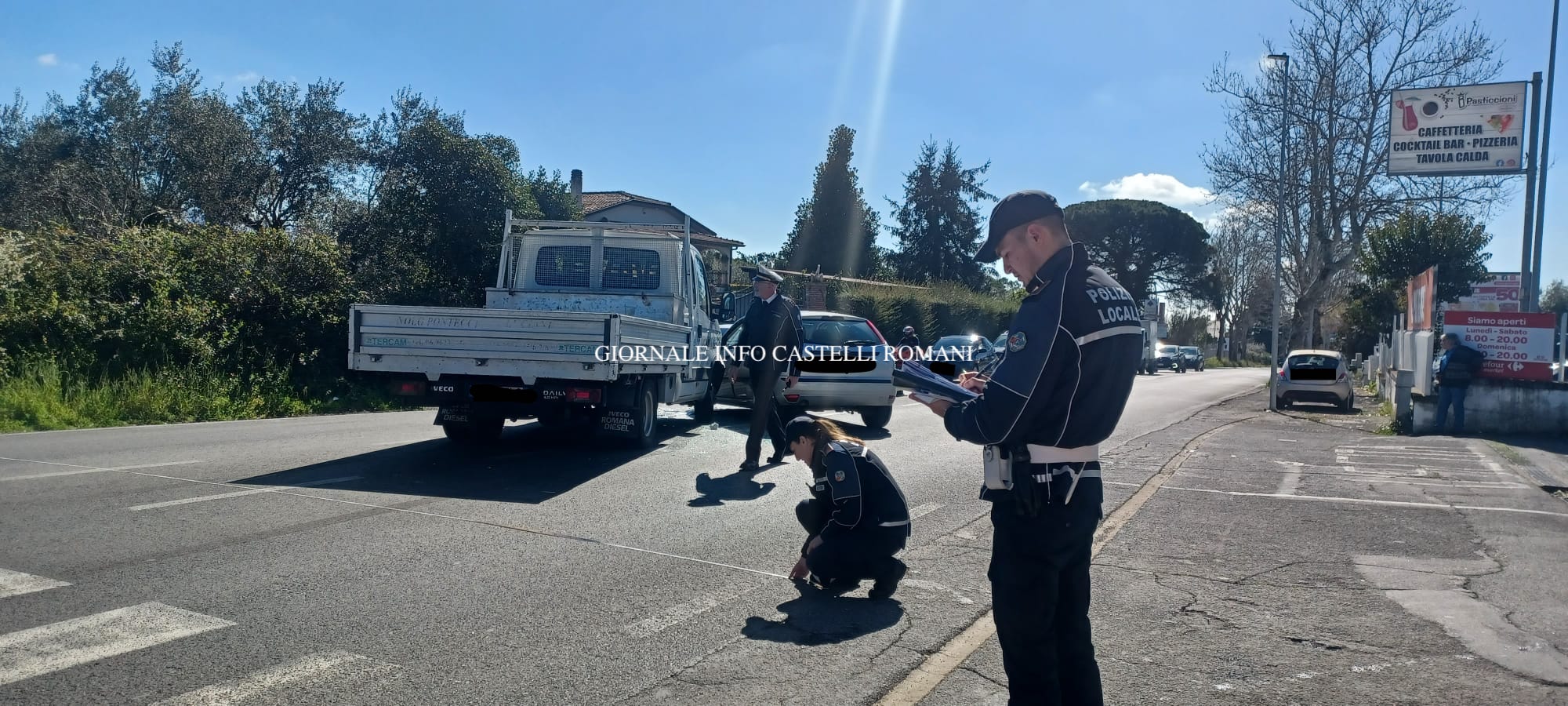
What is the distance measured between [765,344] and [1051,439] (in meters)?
6.37

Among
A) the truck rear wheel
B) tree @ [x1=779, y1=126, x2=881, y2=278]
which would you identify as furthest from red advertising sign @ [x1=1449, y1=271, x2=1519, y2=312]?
tree @ [x1=779, y1=126, x2=881, y2=278]

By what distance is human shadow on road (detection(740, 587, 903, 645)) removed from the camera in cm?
444

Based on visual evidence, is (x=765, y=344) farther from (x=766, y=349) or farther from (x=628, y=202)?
(x=628, y=202)

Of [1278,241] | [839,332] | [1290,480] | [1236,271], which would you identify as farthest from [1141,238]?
[1290,480]

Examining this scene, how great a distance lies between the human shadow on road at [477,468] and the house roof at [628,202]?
1372 inches

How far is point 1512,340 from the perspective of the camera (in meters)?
14.5

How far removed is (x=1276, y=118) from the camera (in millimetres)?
25969

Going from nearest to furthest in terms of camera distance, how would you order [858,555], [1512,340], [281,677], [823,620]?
[281,677]
[823,620]
[858,555]
[1512,340]

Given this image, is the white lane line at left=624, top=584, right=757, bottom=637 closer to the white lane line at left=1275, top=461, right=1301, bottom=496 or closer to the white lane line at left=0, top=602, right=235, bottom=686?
the white lane line at left=0, top=602, right=235, bottom=686

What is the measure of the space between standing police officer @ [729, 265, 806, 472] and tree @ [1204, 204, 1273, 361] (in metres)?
50.0

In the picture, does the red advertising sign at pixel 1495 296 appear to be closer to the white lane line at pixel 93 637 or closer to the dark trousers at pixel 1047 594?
the dark trousers at pixel 1047 594

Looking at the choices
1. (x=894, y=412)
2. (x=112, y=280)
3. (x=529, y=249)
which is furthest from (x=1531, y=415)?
(x=112, y=280)

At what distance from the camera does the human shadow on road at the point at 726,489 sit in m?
7.59

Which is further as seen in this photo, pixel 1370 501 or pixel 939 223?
pixel 939 223
